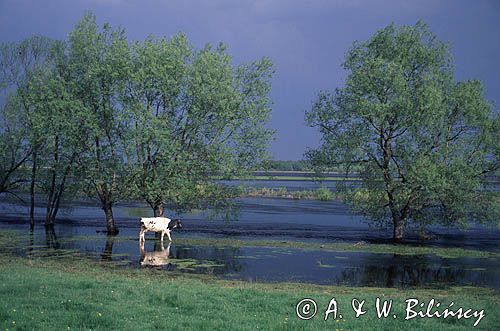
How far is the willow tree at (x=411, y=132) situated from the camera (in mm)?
40219

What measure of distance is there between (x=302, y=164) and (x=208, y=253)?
14.6m

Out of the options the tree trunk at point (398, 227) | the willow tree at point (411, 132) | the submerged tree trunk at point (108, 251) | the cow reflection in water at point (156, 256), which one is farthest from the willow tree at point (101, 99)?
the tree trunk at point (398, 227)

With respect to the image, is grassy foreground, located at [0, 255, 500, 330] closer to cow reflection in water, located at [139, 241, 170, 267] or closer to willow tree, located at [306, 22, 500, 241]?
cow reflection in water, located at [139, 241, 170, 267]

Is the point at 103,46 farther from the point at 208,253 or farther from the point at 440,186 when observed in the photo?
the point at 440,186

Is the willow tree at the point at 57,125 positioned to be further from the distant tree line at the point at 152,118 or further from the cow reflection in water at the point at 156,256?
the cow reflection in water at the point at 156,256

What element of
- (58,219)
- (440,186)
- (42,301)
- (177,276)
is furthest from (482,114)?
(58,219)

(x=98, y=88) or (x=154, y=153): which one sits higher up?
(x=98, y=88)

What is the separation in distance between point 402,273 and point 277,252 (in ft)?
27.3

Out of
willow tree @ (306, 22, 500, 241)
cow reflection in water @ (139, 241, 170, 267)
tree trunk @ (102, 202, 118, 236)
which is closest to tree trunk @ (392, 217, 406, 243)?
willow tree @ (306, 22, 500, 241)

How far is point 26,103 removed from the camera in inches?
1847

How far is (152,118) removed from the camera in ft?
129

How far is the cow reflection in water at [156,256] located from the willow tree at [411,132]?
1580 centimetres

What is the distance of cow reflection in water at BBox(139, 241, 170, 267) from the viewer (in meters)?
28.5

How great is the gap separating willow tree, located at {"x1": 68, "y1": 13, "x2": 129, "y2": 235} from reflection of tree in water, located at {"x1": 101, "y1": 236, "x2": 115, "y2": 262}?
3962 millimetres
